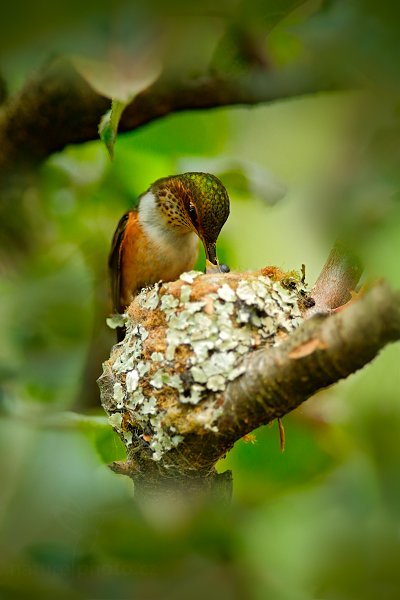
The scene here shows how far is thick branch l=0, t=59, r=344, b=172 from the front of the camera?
3.24 metres

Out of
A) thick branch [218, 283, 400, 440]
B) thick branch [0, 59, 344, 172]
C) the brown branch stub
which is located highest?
thick branch [0, 59, 344, 172]

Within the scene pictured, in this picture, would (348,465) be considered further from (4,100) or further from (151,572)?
(4,100)

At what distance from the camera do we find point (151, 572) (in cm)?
104

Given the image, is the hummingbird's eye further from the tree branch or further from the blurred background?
the tree branch

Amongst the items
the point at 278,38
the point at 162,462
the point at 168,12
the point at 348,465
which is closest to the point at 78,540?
the point at 162,462

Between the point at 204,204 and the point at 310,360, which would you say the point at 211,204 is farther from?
the point at 310,360

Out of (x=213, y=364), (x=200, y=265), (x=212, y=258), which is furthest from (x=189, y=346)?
(x=200, y=265)

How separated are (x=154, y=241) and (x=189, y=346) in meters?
1.41

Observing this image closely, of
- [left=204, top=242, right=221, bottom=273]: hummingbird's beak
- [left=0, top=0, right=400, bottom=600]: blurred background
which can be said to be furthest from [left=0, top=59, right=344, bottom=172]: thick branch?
[left=204, top=242, right=221, bottom=273]: hummingbird's beak

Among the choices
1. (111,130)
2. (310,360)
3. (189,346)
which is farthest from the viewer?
(189,346)

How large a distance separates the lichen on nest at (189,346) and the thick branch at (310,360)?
0.42 ft

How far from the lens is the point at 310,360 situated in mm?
1638

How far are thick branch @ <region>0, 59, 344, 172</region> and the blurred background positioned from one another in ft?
0.22

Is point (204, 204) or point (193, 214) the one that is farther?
point (193, 214)
